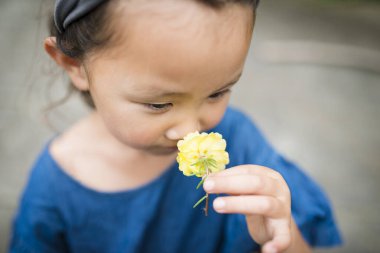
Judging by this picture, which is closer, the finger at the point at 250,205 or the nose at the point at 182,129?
the finger at the point at 250,205

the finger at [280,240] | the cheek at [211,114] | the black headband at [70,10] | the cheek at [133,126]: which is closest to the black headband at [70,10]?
the black headband at [70,10]

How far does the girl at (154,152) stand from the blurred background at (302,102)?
0.51 meters

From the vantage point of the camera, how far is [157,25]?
861mm

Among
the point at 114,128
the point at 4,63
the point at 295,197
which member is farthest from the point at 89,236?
the point at 4,63

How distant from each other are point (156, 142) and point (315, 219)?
0.69 metres

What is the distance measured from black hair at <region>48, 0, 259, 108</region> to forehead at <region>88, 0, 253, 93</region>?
0.02 m

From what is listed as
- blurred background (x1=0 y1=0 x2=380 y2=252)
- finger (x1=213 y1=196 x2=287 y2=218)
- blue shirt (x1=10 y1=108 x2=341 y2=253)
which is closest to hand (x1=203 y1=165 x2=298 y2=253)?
finger (x1=213 y1=196 x2=287 y2=218)

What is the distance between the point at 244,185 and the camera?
2.92 ft

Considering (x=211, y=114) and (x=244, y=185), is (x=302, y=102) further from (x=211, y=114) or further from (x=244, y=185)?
(x=244, y=185)

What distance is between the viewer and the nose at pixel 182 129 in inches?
Answer: 39.4

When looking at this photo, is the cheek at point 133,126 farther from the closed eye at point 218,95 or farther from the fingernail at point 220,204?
the fingernail at point 220,204

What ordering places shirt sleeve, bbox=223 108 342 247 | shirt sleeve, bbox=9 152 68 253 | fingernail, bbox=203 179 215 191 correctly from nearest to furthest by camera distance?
fingernail, bbox=203 179 215 191 → shirt sleeve, bbox=9 152 68 253 → shirt sleeve, bbox=223 108 342 247

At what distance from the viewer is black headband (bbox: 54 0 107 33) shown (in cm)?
94

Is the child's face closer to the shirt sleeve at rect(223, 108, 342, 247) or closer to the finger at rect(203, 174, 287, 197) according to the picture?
the finger at rect(203, 174, 287, 197)
